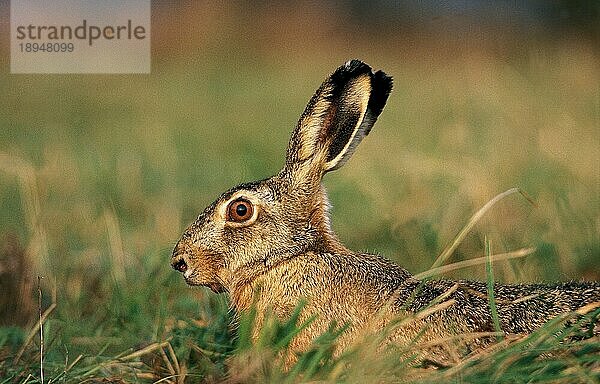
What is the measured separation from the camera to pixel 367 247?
6.97 meters

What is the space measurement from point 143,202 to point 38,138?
13.3 ft

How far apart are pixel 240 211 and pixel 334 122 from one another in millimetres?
666

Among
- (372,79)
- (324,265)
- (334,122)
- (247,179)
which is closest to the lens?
(324,265)

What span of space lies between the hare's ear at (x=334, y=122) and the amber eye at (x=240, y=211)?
0.30 metres

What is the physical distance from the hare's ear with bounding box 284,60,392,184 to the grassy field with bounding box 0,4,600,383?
2.83 ft

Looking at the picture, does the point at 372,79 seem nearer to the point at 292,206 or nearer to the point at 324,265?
the point at 292,206

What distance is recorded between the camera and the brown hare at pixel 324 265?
4.60 m

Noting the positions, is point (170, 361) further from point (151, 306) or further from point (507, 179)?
point (507, 179)

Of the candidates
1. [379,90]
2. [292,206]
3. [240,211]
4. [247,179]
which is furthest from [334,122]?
[247,179]

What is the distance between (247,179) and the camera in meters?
8.62

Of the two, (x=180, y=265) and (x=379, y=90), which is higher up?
(x=379, y=90)

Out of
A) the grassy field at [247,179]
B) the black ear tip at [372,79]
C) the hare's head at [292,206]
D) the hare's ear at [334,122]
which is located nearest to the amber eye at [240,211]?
the hare's head at [292,206]

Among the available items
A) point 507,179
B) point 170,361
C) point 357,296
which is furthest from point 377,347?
point 507,179

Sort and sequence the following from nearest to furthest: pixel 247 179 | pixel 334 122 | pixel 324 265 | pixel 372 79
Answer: pixel 324 265 < pixel 372 79 < pixel 334 122 < pixel 247 179
